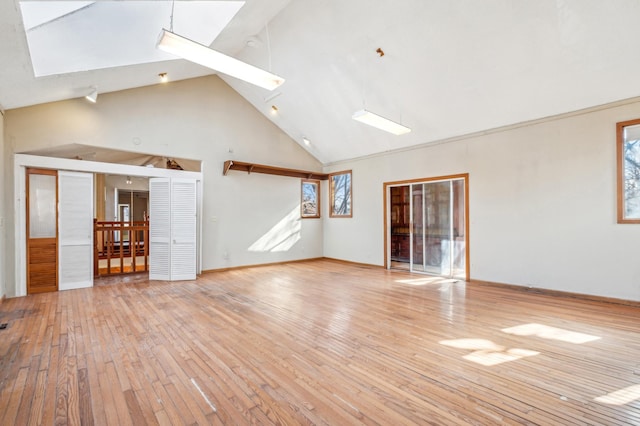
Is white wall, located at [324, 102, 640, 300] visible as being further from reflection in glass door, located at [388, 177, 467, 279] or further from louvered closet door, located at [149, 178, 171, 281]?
louvered closet door, located at [149, 178, 171, 281]

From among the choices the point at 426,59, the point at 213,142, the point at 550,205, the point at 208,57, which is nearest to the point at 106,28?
the point at 208,57

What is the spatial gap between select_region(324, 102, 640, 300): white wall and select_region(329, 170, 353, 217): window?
259 centimetres

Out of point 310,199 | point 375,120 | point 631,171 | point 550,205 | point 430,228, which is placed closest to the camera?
point 631,171

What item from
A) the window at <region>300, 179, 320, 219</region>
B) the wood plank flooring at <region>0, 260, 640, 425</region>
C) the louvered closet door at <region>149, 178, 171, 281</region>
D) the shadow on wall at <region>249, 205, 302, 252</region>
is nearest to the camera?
the wood plank flooring at <region>0, 260, 640, 425</region>

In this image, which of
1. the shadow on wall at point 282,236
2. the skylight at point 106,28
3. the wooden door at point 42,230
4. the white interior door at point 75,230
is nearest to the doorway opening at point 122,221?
the white interior door at point 75,230

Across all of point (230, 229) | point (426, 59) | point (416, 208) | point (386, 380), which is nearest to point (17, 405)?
point (386, 380)

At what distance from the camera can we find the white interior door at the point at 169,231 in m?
6.18

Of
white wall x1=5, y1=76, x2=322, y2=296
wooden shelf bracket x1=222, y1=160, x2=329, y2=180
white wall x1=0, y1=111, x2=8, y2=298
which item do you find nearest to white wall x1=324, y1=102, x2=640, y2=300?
wooden shelf bracket x1=222, y1=160, x2=329, y2=180

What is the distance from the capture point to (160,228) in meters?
6.20

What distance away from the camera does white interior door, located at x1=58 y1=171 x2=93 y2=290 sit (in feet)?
17.3

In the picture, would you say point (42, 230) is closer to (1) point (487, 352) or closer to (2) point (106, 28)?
(2) point (106, 28)

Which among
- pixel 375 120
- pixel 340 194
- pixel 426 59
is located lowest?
pixel 340 194

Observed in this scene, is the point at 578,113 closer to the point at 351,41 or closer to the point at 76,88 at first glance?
the point at 351,41

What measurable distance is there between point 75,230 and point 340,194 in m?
6.55
